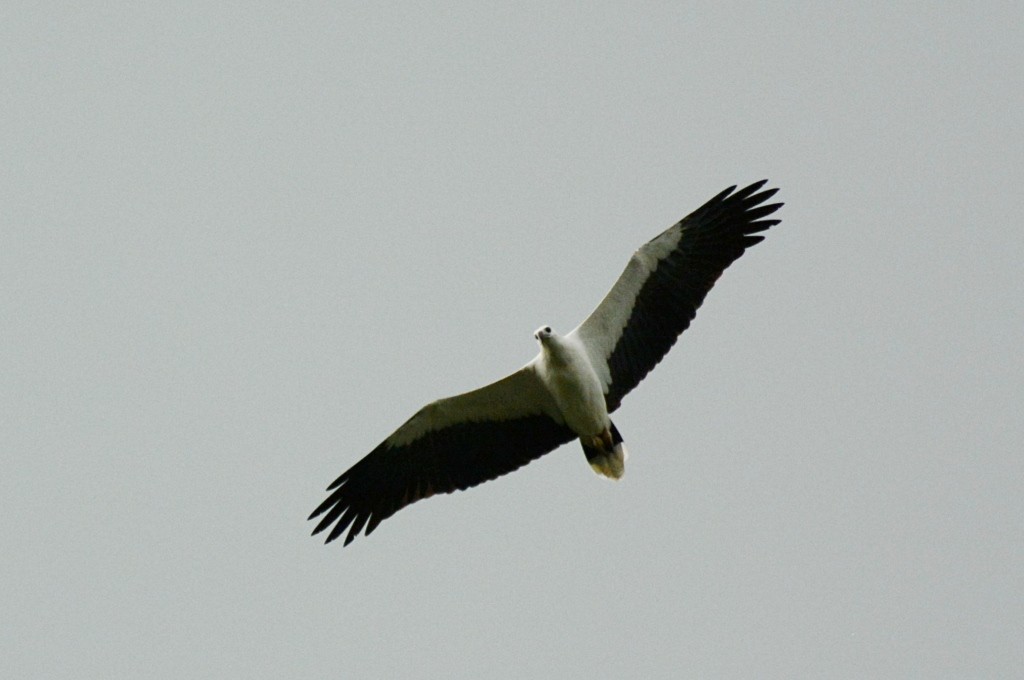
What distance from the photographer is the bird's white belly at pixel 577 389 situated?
13.8m

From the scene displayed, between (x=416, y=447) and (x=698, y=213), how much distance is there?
387cm

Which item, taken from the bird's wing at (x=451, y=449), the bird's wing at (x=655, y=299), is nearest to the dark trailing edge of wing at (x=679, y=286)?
the bird's wing at (x=655, y=299)

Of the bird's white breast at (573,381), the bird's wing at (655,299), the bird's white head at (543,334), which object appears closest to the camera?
the bird's white head at (543,334)

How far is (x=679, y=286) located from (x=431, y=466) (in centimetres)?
327

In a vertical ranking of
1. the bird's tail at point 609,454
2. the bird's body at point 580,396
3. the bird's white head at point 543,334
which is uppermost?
the bird's white head at point 543,334

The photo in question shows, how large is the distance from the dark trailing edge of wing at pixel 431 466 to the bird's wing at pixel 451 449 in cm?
1

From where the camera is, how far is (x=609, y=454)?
47.5 ft

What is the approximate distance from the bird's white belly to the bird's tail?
0.83 ft

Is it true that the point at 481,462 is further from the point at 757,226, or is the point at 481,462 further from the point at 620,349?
the point at 757,226

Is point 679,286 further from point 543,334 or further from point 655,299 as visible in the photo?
point 543,334

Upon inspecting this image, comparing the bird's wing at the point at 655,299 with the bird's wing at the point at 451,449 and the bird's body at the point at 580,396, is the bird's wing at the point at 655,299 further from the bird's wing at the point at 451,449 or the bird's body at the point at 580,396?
the bird's wing at the point at 451,449

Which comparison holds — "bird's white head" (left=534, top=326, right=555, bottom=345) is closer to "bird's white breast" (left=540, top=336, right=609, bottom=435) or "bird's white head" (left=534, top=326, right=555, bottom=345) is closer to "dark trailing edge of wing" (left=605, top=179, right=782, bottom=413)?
"bird's white breast" (left=540, top=336, right=609, bottom=435)

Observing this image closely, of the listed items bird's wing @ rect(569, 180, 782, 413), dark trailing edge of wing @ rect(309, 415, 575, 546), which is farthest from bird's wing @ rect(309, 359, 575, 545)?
bird's wing @ rect(569, 180, 782, 413)

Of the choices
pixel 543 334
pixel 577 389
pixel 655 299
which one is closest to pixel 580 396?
pixel 577 389
